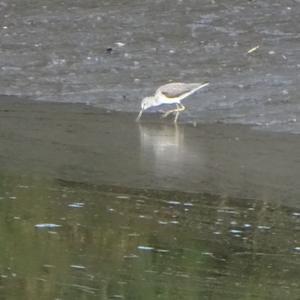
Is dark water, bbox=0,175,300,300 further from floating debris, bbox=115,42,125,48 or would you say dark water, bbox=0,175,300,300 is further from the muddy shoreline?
floating debris, bbox=115,42,125,48

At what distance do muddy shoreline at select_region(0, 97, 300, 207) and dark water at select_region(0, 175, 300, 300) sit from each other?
387 mm

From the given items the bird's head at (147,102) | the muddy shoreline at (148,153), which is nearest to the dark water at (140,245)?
the muddy shoreline at (148,153)

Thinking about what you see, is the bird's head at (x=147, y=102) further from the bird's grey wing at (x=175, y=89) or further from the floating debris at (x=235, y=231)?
the floating debris at (x=235, y=231)

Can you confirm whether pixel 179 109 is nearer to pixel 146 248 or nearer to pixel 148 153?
pixel 148 153

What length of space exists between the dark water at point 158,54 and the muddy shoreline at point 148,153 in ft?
1.80

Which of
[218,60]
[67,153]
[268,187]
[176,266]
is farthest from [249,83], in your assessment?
[176,266]

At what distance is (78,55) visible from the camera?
15.1 metres

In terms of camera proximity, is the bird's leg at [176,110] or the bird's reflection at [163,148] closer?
the bird's reflection at [163,148]

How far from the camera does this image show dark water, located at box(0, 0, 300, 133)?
12.8 meters

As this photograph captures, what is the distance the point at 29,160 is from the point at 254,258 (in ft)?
11.1

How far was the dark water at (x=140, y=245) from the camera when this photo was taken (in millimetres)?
6539

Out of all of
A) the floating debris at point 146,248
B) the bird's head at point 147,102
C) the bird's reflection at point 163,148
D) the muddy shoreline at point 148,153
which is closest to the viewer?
the floating debris at point 146,248

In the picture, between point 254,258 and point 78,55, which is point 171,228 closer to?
point 254,258

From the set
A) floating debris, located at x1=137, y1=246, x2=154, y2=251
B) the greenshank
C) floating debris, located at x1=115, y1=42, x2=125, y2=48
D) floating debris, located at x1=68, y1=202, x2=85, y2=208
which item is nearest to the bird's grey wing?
the greenshank
